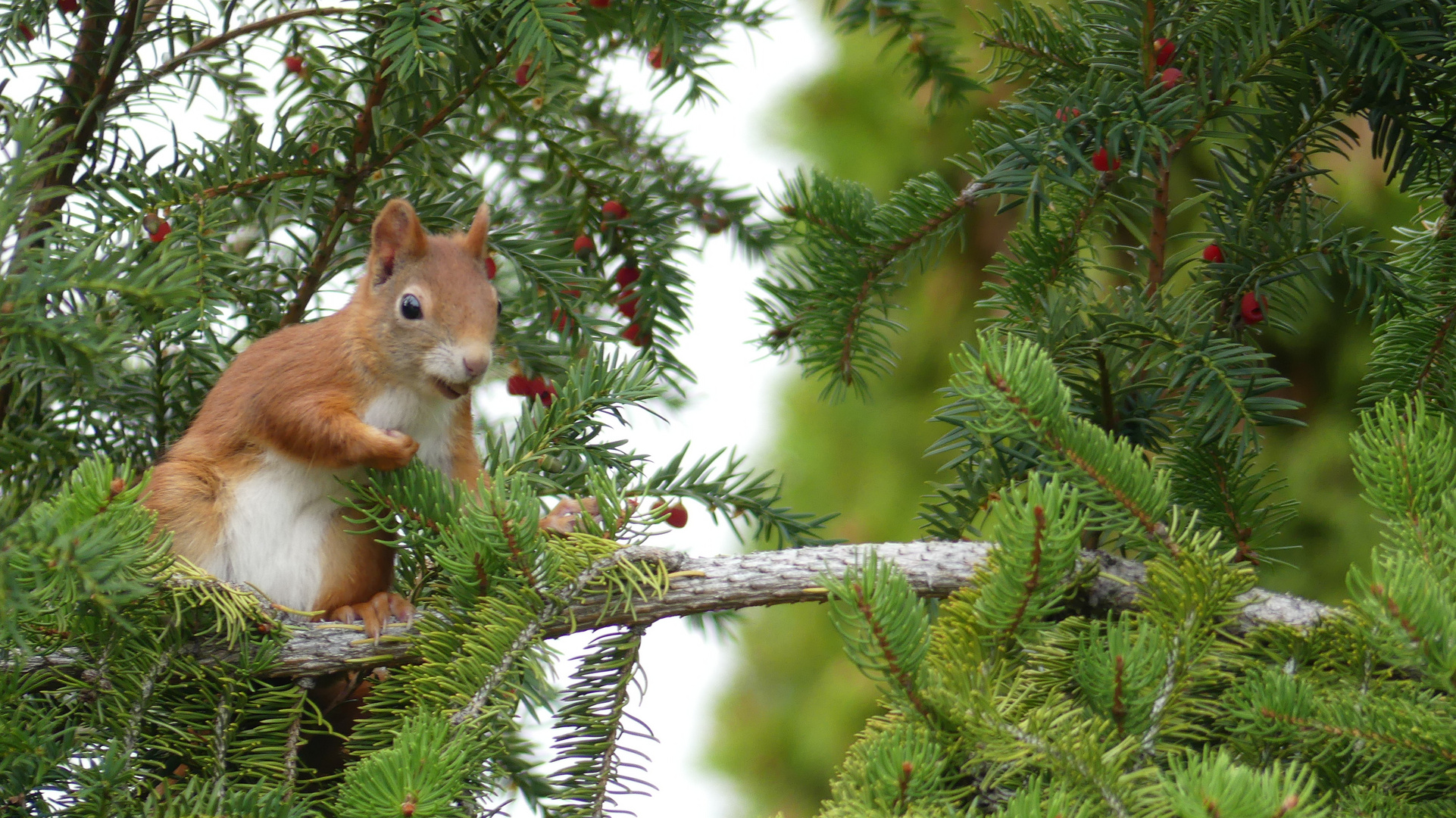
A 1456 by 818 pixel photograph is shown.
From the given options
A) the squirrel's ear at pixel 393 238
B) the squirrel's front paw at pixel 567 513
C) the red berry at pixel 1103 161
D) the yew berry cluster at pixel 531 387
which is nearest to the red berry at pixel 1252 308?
the red berry at pixel 1103 161

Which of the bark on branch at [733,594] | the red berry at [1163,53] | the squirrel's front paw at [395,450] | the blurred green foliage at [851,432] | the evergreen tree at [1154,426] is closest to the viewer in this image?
the evergreen tree at [1154,426]

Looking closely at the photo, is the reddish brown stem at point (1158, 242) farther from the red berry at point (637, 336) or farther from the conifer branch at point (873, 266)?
the red berry at point (637, 336)

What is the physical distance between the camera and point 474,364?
1.31 meters

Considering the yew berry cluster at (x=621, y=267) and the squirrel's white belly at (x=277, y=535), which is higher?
the yew berry cluster at (x=621, y=267)

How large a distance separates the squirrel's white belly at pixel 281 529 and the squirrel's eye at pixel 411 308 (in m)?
0.21

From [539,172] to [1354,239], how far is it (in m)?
1.04

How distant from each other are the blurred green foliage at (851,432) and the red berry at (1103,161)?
1.84 meters

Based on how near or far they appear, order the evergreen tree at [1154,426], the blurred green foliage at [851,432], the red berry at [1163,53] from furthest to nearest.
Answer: the blurred green foliage at [851,432] → the red berry at [1163,53] → the evergreen tree at [1154,426]

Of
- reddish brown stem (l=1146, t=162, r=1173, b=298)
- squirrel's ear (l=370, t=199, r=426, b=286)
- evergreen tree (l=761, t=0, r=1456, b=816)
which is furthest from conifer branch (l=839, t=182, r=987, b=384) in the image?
squirrel's ear (l=370, t=199, r=426, b=286)

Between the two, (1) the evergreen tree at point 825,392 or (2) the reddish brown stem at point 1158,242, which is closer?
(1) the evergreen tree at point 825,392

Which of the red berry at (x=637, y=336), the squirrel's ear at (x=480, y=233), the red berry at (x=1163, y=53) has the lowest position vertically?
the red berry at (x=637, y=336)

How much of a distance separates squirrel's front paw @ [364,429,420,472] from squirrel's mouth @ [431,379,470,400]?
0.15 meters

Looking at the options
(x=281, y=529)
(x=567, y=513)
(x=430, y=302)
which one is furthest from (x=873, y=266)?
(x=281, y=529)

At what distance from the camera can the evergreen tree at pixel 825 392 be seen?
2.33ft
